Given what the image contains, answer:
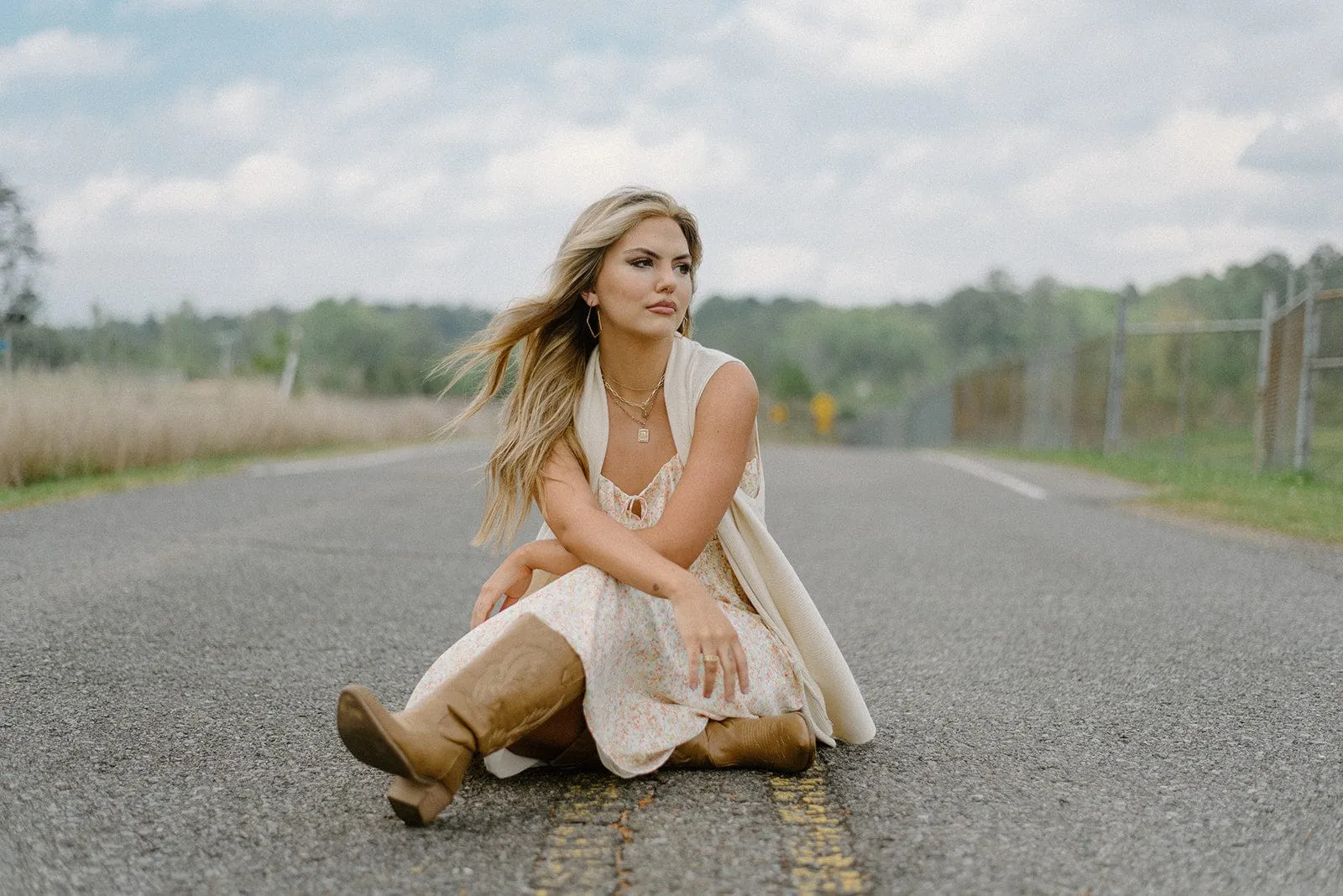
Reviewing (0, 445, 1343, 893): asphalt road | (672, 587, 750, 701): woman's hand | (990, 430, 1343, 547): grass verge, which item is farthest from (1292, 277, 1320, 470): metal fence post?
(672, 587, 750, 701): woman's hand

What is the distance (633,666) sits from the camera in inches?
110

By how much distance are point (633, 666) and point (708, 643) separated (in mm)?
260

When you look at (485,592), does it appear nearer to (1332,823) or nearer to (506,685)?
(506,685)

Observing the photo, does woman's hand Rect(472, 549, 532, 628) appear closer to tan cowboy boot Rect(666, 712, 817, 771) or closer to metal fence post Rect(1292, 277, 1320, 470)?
tan cowboy boot Rect(666, 712, 817, 771)

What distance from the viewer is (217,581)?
579cm

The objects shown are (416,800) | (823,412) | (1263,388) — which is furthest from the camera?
(823,412)

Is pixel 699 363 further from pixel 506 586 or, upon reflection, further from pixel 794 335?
pixel 794 335

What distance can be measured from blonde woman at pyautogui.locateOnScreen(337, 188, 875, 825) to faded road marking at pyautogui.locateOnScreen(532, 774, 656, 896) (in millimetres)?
69

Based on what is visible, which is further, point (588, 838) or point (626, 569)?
point (626, 569)

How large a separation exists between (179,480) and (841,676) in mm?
10082

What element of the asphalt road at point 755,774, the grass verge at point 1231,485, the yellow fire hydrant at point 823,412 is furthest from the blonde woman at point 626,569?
the yellow fire hydrant at point 823,412

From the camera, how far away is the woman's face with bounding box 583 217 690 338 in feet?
9.96

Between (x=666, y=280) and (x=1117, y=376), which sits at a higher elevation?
(x=666, y=280)

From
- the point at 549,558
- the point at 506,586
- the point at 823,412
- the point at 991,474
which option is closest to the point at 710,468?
the point at 549,558
